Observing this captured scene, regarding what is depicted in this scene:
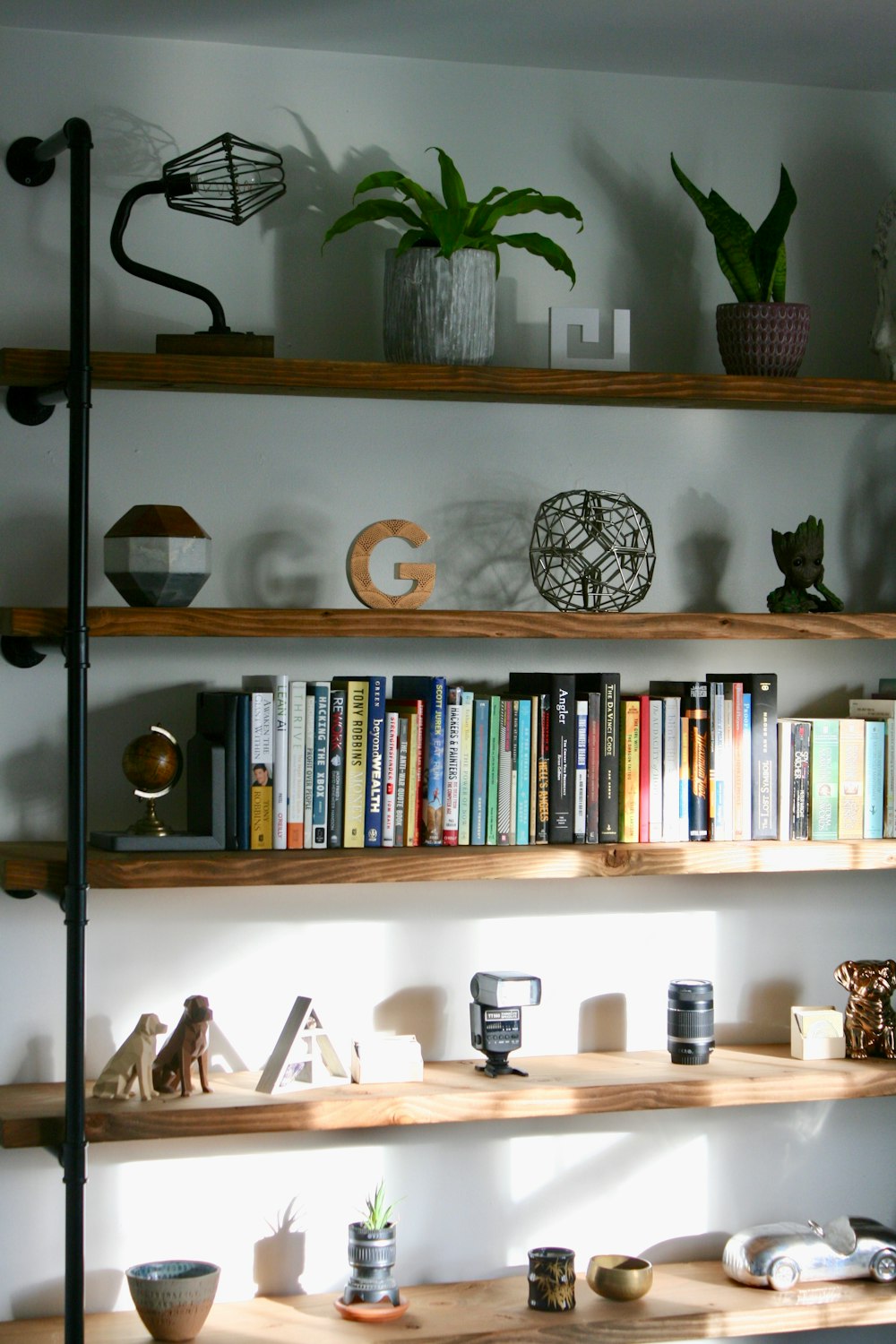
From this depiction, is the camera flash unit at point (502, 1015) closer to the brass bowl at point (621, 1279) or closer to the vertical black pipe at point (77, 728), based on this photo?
the brass bowl at point (621, 1279)

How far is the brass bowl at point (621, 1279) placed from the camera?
2314 mm

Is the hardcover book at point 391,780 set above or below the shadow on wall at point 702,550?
below

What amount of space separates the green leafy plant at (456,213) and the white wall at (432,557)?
0.17 m

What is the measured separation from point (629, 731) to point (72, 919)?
890 mm

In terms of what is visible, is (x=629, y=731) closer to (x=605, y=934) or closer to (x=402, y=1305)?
(x=605, y=934)

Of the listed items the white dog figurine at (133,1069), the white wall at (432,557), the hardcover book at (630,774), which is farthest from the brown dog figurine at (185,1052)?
the hardcover book at (630,774)

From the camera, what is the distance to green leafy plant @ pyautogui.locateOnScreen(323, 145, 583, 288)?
221 centimetres

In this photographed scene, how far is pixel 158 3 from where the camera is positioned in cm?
220

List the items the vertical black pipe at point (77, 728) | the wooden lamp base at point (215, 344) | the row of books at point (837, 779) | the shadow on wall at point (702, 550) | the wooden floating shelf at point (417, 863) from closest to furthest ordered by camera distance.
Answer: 1. the vertical black pipe at point (77, 728)
2. the wooden floating shelf at point (417, 863)
3. the wooden lamp base at point (215, 344)
4. the row of books at point (837, 779)
5. the shadow on wall at point (702, 550)

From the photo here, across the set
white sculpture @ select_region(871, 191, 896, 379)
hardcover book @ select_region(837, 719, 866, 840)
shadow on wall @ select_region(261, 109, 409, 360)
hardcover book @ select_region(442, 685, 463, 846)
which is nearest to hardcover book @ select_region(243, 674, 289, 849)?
hardcover book @ select_region(442, 685, 463, 846)

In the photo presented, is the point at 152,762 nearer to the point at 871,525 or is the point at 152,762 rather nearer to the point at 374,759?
the point at 374,759

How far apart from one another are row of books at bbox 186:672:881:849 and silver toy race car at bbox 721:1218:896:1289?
2.10 feet

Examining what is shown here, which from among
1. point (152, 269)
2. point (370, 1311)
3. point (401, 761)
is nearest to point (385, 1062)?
point (370, 1311)

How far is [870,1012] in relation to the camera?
2459 millimetres
